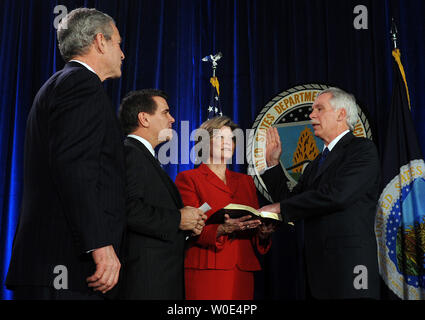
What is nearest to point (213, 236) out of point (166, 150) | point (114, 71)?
point (114, 71)

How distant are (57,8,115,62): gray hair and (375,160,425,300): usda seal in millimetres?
2415

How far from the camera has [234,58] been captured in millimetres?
4320

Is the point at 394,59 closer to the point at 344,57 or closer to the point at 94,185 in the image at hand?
the point at 344,57

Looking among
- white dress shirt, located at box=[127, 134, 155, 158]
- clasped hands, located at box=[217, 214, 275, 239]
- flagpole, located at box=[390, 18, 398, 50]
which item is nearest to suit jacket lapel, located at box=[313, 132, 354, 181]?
clasped hands, located at box=[217, 214, 275, 239]

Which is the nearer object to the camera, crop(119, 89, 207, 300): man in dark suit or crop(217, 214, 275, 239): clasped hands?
crop(119, 89, 207, 300): man in dark suit

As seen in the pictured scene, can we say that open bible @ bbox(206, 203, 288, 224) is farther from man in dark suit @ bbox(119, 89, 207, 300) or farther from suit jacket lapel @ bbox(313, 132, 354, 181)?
suit jacket lapel @ bbox(313, 132, 354, 181)

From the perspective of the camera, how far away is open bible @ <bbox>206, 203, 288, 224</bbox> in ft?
7.96

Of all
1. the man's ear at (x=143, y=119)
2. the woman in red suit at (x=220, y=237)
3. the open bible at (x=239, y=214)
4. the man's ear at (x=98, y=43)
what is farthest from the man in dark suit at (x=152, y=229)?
the man's ear at (x=98, y=43)

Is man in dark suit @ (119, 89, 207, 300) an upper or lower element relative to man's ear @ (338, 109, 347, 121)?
lower

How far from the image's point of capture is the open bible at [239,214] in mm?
2426

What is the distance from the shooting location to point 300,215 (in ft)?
8.23

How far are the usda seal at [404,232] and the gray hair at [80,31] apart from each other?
2415mm

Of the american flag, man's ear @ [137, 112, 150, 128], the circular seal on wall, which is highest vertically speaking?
the american flag

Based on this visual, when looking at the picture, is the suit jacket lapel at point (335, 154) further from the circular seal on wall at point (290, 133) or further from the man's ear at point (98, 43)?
the man's ear at point (98, 43)
